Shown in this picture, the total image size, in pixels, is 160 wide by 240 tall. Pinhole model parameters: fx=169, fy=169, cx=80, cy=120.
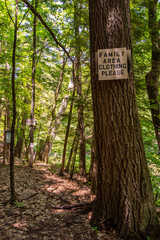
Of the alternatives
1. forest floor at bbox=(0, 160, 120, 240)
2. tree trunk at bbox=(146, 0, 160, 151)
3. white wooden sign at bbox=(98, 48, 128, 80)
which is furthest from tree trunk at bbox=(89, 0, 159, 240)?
tree trunk at bbox=(146, 0, 160, 151)

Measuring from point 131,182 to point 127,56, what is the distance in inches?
67.4

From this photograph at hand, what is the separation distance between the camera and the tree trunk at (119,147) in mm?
2232

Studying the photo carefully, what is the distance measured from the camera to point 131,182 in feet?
7.37

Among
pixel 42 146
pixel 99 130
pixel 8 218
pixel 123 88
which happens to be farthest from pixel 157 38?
pixel 42 146

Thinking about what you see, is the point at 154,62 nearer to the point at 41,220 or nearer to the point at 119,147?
the point at 119,147

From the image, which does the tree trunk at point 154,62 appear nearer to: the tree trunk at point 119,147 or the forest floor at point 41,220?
the tree trunk at point 119,147

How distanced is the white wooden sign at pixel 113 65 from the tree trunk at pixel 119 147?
69mm

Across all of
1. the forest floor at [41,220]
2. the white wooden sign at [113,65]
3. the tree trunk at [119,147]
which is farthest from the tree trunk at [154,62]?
the forest floor at [41,220]

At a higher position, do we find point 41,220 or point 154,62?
point 154,62

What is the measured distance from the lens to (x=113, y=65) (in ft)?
7.63

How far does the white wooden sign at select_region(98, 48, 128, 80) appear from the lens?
231 cm

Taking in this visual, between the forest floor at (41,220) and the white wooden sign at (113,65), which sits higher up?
the white wooden sign at (113,65)

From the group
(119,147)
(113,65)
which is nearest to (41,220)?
(119,147)

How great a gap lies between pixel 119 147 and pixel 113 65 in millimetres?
1123
